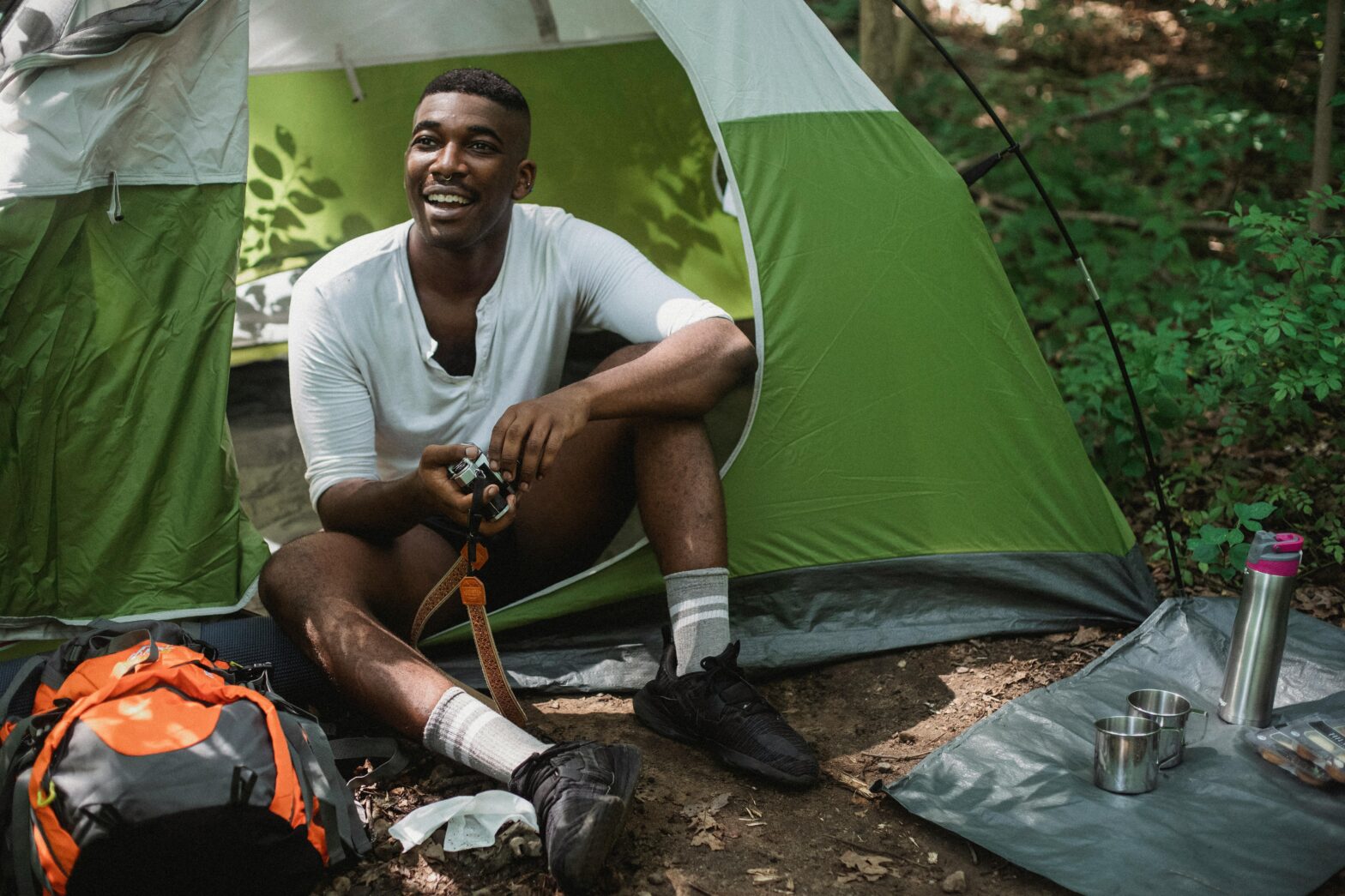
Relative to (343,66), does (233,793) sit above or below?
below

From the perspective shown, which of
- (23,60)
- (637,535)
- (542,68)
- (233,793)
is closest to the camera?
(233,793)

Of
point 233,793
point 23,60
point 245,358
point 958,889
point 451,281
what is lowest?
point 958,889

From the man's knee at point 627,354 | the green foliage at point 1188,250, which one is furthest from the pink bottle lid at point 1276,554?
the man's knee at point 627,354

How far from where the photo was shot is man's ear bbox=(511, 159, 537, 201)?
273cm

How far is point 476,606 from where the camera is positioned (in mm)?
2291

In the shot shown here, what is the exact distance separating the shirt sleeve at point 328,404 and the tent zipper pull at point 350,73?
1.35 m

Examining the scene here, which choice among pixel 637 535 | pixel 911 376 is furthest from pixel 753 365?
pixel 637 535

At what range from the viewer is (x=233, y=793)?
176 centimetres

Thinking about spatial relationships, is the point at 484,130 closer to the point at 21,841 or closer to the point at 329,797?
the point at 329,797

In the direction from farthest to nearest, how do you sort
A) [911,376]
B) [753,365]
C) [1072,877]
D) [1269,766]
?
[911,376] < [753,365] < [1269,766] < [1072,877]

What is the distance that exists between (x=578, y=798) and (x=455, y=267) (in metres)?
1.27

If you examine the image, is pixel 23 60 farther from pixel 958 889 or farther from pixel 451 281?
pixel 958 889

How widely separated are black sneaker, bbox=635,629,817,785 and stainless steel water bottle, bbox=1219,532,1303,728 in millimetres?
823

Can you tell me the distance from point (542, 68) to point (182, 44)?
1.35m
